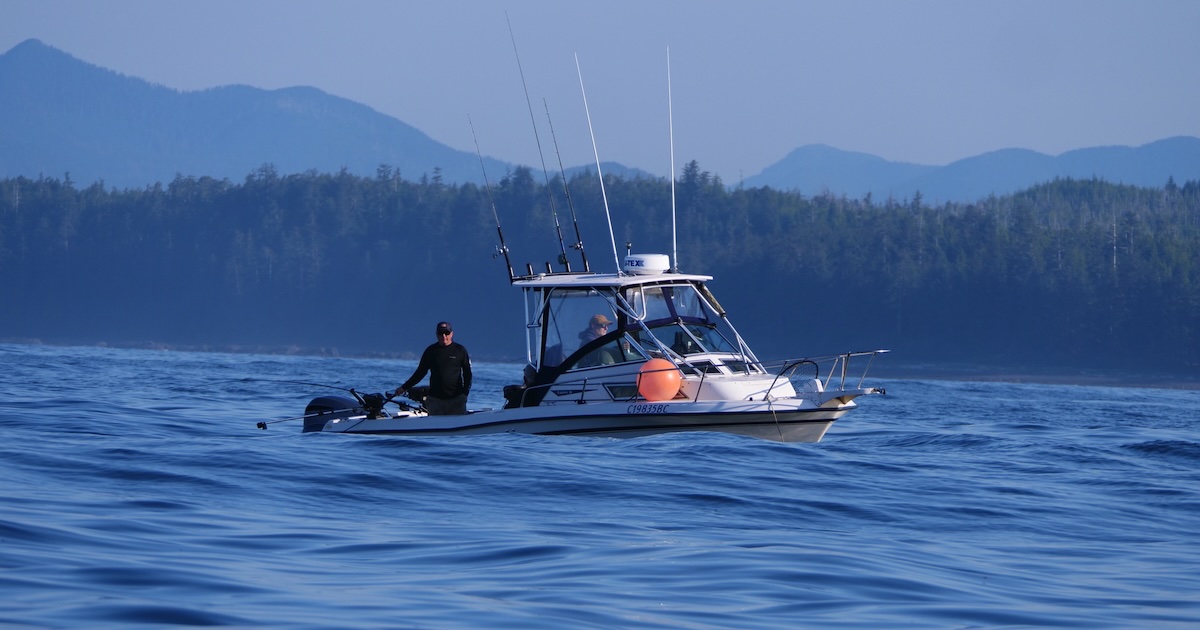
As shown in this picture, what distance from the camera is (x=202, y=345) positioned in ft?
373

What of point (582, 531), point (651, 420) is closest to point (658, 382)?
point (651, 420)

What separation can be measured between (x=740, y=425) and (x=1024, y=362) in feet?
241

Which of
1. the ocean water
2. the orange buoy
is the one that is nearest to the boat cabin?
the orange buoy

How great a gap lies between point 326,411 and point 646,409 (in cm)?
423

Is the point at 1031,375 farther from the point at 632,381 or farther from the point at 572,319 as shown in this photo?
the point at 632,381

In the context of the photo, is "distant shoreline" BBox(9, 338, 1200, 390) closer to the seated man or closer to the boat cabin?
Result: the boat cabin

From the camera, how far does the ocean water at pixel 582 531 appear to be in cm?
780

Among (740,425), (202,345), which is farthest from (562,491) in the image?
(202,345)

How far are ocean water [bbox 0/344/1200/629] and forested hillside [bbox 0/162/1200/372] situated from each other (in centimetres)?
7313

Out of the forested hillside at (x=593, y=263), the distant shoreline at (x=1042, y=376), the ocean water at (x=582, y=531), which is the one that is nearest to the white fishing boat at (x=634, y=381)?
the ocean water at (x=582, y=531)

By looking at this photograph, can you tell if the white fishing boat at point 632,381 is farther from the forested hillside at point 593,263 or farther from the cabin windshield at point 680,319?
the forested hillside at point 593,263

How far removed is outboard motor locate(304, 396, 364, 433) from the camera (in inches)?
714

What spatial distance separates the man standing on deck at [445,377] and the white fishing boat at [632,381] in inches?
13.2

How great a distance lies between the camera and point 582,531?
10.5 meters
